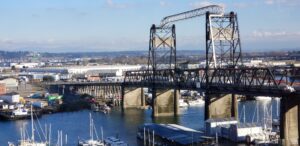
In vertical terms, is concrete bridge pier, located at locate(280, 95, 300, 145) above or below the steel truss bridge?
below

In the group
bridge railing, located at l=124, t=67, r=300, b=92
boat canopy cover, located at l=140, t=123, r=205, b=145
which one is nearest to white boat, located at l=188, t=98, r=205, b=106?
bridge railing, located at l=124, t=67, r=300, b=92

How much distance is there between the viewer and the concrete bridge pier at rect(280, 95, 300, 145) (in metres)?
27.1

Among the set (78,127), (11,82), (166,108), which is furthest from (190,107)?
(11,82)

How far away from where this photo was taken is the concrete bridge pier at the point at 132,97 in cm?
5106

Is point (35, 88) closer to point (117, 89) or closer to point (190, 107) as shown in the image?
point (117, 89)

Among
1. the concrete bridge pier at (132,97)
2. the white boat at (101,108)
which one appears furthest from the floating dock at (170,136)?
the concrete bridge pier at (132,97)

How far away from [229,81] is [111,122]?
31.6ft

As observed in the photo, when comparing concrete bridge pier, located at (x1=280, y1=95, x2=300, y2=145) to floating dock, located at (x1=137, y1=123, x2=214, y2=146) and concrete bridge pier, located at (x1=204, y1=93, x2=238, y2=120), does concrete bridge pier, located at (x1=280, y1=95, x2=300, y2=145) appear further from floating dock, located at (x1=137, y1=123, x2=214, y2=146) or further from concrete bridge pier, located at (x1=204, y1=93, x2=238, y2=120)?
concrete bridge pier, located at (x1=204, y1=93, x2=238, y2=120)

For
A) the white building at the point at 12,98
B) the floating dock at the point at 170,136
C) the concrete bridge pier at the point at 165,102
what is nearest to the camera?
the floating dock at the point at 170,136

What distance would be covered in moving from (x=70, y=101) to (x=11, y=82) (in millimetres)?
21068

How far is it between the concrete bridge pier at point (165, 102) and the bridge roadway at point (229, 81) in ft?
2.44

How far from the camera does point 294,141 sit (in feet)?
89.7

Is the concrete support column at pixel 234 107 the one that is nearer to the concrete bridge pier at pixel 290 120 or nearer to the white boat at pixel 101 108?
the concrete bridge pier at pixel 290 120

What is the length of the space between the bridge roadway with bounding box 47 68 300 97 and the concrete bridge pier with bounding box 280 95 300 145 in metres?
0.45
